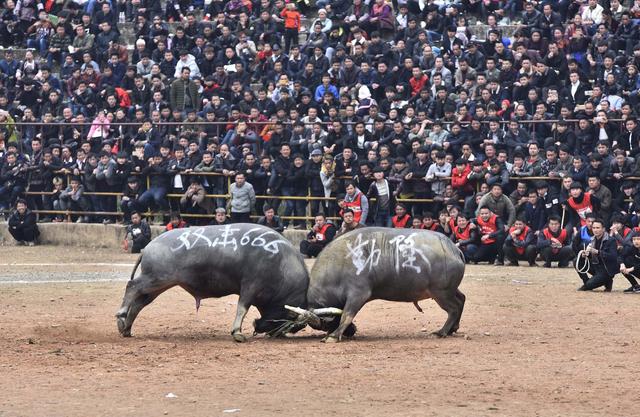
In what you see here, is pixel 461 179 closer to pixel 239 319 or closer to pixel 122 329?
pixel 239 319

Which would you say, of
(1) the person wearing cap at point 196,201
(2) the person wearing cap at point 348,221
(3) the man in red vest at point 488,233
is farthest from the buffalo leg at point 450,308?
(1) the person wearing cap at point 196,201

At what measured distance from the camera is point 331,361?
13227mm

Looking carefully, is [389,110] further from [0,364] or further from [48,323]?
[0,364]

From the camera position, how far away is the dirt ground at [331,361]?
11.1 metres

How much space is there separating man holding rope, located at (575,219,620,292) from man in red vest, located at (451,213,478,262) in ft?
13.5

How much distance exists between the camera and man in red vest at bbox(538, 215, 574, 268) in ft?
74.3

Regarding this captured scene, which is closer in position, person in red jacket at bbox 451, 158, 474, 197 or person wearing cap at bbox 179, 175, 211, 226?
person in red jacket at bbox 451, 158, 474, 197

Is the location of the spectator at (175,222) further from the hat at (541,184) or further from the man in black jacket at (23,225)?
the hat at (541,184)

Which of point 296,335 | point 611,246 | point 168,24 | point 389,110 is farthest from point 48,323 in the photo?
point 168,24

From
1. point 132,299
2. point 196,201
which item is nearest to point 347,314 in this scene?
point 132,299

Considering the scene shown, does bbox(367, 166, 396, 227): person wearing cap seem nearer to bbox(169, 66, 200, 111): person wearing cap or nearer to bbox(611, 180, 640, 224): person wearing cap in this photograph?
bbox(611, 180, 640, 224): person wearing cap

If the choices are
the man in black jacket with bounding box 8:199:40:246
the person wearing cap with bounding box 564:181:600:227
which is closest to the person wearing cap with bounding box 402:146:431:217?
the person wearing cap with bounding box 564:181:600:227

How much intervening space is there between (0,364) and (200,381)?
7.40ft

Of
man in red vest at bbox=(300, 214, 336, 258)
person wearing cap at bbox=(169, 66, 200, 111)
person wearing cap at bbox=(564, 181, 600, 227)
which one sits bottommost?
man in red vest at bbox=(300, 214, 336, 258)
